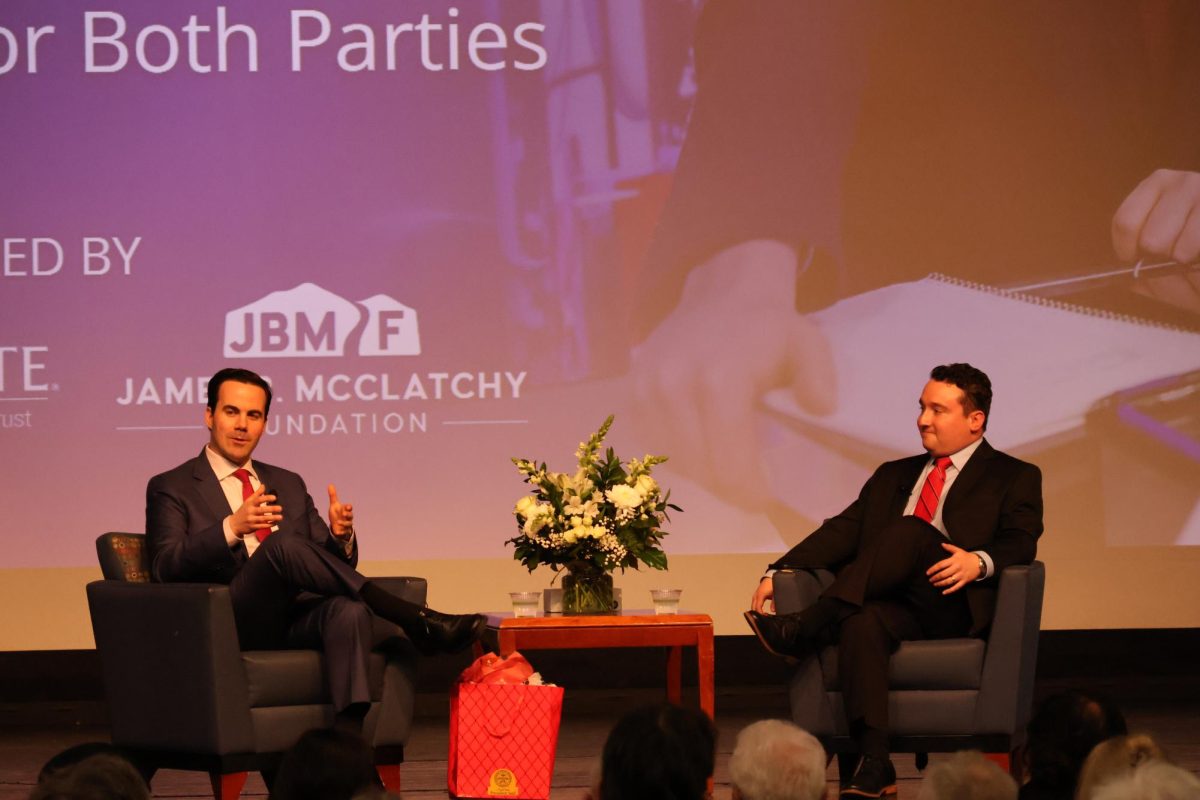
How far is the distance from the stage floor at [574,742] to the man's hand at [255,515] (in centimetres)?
89

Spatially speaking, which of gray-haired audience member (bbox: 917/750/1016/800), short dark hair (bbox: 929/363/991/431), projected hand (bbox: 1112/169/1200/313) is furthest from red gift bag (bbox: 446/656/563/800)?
projected hand (bbox: 1112/169/1200/313)

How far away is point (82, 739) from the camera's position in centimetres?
528

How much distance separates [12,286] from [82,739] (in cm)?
167

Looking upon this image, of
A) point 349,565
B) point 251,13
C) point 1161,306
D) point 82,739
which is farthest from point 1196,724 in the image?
point 251,13

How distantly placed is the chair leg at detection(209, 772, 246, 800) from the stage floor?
0.67 metres

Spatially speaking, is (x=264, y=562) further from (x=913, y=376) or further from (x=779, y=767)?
(x=913, y=376)

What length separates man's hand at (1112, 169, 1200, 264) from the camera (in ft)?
18.5

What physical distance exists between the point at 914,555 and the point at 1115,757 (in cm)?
180

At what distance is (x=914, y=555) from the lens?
388 cm

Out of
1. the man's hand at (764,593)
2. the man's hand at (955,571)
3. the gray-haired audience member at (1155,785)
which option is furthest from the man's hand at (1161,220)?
the gray-haired audience member at (1155,785)

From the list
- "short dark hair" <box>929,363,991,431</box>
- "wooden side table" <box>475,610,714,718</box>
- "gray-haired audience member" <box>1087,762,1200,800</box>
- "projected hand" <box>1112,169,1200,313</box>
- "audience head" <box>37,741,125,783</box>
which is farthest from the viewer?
"projected hand" <box>1112,169,1200,313</box>

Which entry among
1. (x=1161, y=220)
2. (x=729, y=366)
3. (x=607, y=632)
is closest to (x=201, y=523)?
(x=607, y=632)

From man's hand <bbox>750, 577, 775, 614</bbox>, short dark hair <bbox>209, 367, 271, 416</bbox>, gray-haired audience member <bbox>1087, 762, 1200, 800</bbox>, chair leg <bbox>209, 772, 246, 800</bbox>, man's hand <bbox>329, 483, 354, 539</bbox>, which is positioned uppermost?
short dark hair <bbox>209, 367, 271, 416</bbox>

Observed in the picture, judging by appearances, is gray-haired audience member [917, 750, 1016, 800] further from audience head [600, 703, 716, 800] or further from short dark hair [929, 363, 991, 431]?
short dark hair [929, 363, 991, 431]
